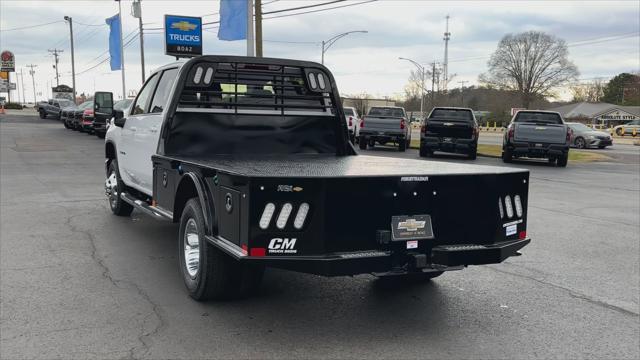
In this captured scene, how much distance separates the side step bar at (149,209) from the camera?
5465 millimetres

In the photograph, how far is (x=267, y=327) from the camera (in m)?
4.21

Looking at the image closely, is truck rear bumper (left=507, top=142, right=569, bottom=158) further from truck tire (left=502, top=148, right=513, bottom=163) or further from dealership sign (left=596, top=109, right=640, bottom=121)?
dealership sign (left=596, top=109, right=640, bottom=121)

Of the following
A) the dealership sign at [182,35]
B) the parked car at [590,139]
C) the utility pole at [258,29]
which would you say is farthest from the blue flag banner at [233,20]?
the parked car at [590,139]

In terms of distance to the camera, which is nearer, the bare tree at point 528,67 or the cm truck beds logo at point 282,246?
the cm truck beds logo at point 282,246

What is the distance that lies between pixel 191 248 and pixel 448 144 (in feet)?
52.3

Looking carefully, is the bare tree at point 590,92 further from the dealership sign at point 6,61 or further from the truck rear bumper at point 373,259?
the truck rear bumper at point 373,259

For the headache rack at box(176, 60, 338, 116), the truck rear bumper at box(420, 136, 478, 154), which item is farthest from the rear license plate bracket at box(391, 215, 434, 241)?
the truck rear bumper at box(420, 136, 478, 154)

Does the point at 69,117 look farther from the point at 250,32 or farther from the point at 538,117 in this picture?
the point at 538,117

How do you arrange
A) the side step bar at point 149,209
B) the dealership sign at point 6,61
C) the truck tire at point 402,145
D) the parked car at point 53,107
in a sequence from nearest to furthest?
the side step bar at point 149,209 → the truck tire at point 402,145 → the parked car at point 53,107 → the dealership sign at point 6,61

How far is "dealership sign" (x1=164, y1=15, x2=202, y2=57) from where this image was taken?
2575cm

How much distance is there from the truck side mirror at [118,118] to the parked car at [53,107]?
4118cm

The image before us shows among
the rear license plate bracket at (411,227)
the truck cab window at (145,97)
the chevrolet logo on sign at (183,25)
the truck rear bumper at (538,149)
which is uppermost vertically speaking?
the chevrolet logo on sign at (183,25)

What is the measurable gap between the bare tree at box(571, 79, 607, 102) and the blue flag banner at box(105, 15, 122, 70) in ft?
342

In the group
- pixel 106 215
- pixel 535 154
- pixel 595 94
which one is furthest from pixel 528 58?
pixel 106 215
